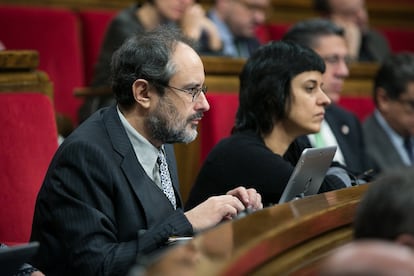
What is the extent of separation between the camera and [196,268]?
80 centimetres

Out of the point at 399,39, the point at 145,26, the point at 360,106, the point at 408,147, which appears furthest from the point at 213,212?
the point at 399,39

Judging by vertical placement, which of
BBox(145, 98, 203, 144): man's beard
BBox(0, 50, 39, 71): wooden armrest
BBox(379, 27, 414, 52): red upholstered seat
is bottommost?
BBox(379, 27, 414, 52): red upholstered seat

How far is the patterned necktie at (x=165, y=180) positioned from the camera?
1.48 meters

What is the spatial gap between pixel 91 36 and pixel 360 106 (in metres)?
0.80

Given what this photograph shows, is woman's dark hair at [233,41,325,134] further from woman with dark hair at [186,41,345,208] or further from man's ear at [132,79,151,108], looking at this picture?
man's ear at [132,79,151,108]

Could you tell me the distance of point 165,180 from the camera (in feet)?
4.91

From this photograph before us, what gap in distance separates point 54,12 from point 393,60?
94 cm

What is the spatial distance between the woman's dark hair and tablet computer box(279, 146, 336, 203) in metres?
0.22

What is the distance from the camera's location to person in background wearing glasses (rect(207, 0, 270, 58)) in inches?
109

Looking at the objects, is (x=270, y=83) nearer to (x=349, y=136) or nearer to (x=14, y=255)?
(x=349, y=136)

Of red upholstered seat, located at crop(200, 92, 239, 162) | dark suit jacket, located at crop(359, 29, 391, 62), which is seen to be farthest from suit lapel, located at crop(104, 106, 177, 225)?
dark suit jacket, located at crop(359, 29, 391, 62)

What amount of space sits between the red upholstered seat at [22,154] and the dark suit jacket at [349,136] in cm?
75

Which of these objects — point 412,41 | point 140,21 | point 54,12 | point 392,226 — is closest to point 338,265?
point 392,226

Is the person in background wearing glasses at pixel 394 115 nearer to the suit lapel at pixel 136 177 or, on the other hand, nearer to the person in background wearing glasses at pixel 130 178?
the person in background wearing glasses at pixel 130 178
